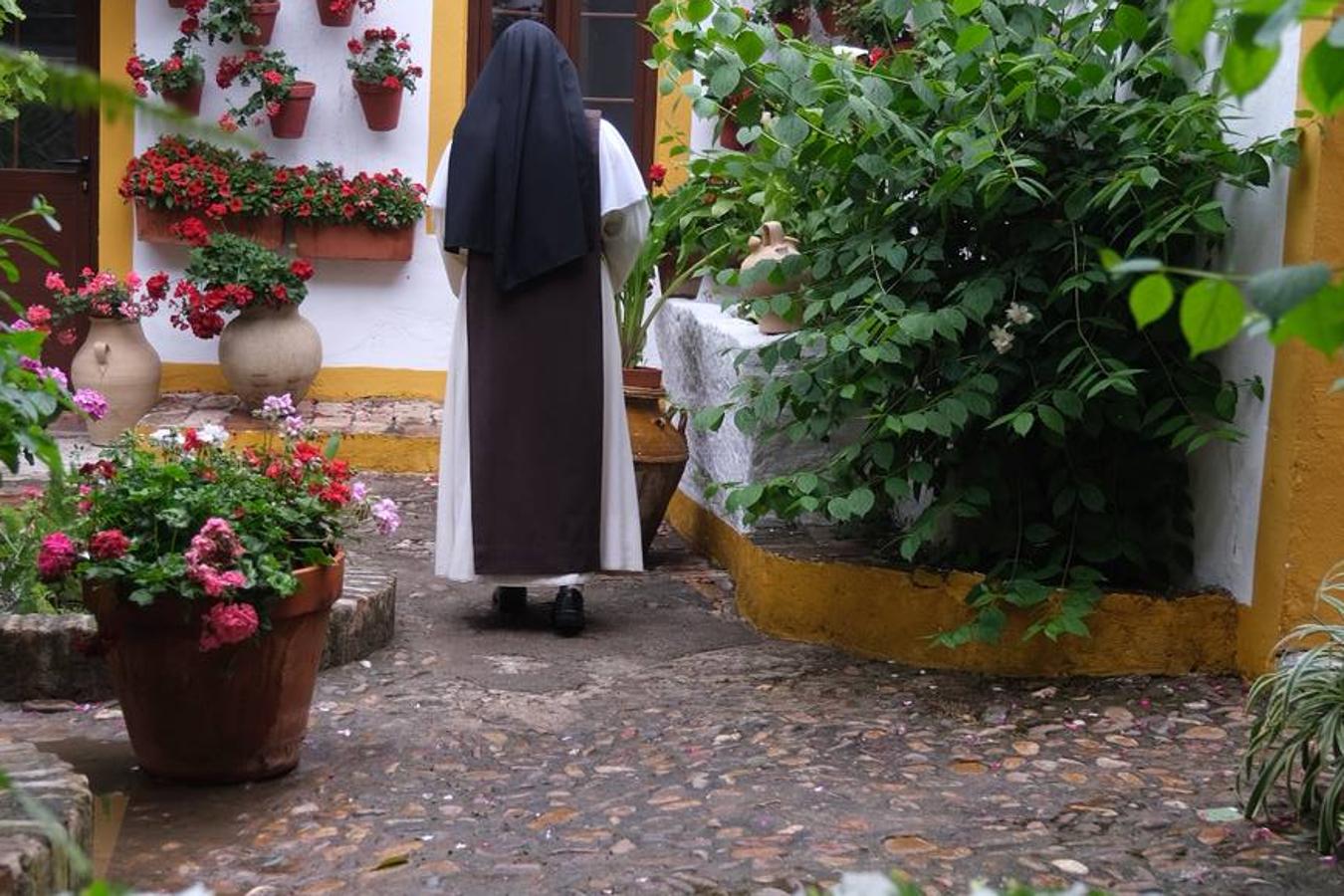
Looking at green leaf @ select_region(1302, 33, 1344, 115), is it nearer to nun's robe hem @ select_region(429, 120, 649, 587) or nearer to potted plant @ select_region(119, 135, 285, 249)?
nun's robe hem @ select_region(429, 120, 649, 587)

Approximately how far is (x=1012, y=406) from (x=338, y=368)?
4703mm

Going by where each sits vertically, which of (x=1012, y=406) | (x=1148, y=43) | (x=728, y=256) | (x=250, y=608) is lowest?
(x=250, y=608)

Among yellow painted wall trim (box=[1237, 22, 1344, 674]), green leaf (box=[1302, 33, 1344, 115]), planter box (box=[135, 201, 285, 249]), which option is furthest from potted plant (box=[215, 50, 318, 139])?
green leaf (box=[1302, 33, 1344, 115])

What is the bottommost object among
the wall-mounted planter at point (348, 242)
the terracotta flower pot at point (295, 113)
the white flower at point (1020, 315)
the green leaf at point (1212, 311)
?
the green leaf at point (1212, 311)

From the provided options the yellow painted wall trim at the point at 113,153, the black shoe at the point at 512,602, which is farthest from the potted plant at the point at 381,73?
the black shoe at the point at 512,602

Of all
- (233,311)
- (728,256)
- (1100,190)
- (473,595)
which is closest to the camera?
(1100,190)

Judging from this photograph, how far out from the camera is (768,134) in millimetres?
5566

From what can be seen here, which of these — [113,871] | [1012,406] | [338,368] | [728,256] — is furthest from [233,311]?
[113,871]

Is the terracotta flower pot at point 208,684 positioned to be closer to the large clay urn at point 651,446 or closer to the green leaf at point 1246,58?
the large clay urn at point 651,446

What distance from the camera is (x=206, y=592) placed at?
3994 millimetres

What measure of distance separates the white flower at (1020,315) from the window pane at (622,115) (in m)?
4.52

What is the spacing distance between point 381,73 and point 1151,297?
Answer: 26.0 ft

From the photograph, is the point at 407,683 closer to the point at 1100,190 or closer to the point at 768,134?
the point at 768,134

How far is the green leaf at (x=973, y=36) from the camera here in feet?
15.6
